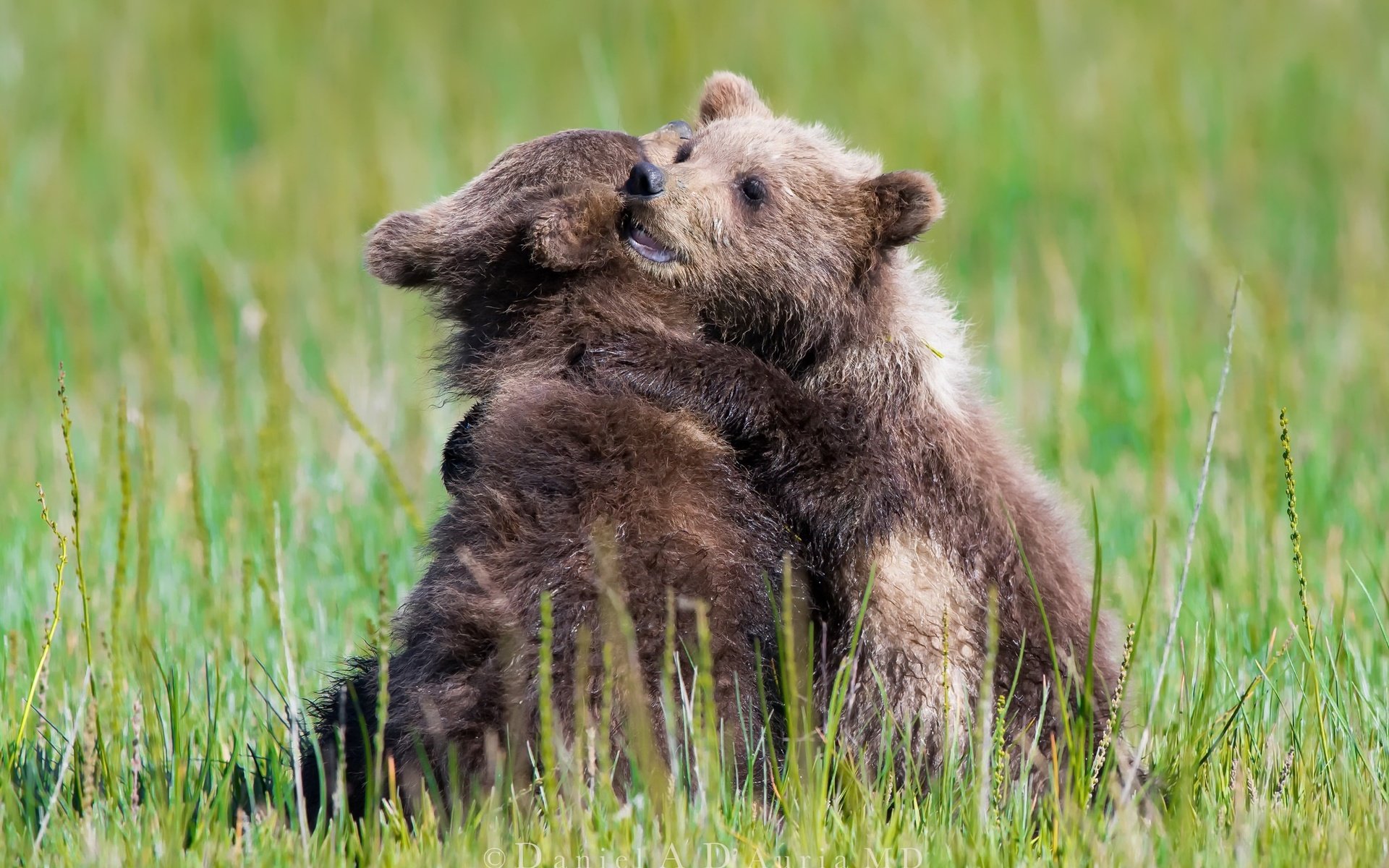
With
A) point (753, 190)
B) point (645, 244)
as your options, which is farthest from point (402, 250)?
point (753, 190)

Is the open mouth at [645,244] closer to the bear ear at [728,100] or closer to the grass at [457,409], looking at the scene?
the bear ear at [728,100]

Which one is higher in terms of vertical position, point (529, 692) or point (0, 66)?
point (0, 66)

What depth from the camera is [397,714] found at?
3.56 metres

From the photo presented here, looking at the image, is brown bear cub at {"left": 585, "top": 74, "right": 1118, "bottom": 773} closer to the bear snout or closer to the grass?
the bear snout

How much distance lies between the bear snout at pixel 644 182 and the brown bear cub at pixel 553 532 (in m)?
0.08

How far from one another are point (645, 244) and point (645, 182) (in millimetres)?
195

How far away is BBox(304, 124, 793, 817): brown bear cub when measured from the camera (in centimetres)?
344

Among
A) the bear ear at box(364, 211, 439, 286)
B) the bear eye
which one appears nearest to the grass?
the bear ear at box(364, 211, 439, 286)

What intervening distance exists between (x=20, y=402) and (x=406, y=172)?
3059 mm

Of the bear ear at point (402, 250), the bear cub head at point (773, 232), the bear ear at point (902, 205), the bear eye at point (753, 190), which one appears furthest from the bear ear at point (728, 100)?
the bear ear at point (402, 250)

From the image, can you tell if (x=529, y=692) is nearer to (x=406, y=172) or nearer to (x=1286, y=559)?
(x=1286, y=559)

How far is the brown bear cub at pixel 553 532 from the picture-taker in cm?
344

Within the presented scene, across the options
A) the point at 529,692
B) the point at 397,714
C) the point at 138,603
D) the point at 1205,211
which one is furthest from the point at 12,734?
the point at 1205,211

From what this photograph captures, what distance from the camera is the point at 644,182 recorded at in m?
4.12
